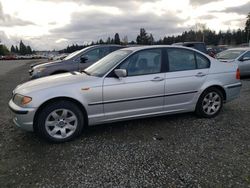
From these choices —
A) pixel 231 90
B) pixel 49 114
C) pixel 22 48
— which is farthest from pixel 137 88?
pixel 22 48

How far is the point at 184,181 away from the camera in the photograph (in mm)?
2730

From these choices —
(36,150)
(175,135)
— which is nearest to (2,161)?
(36,150)

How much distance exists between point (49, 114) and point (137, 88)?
156 cm

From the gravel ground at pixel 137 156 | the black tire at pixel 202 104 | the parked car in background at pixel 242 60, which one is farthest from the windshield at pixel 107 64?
the parked car in background at pixel 242 60

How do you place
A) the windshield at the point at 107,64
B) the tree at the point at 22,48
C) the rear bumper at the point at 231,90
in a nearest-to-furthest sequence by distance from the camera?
the windshield at the point at 107,64, the rear bumper at the point at 231,90, the tree at the point at 22,48

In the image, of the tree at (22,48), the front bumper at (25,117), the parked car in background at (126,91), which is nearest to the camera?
the front bumper at (25,117)

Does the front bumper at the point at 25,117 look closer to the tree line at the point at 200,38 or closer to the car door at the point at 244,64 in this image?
the car door at the point at 244,64

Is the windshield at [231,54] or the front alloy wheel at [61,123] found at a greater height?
the windshield at [231,54]

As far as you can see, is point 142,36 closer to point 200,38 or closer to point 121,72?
point 200,38

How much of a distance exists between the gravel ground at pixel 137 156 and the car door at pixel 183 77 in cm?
46

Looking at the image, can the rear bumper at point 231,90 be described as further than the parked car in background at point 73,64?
No

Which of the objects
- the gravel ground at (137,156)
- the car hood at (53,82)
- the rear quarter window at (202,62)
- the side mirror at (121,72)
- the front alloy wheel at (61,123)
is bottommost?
the gravel ground at (137,156)

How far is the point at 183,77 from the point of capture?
14.5 ft

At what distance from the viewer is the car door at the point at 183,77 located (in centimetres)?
434
